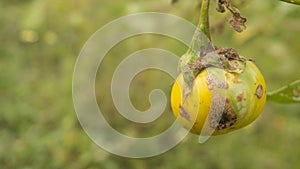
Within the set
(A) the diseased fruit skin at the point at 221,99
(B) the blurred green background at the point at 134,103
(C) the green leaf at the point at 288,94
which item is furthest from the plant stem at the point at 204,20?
(B) the blurred green background at the point at 134,103

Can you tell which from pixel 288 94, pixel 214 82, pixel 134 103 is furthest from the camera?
pixel 134 103

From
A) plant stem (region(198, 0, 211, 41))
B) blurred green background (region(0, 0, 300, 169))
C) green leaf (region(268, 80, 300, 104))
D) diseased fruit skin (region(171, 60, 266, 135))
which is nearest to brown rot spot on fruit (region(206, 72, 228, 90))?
diseased fruit skin (region(171, 60, 266, 135))

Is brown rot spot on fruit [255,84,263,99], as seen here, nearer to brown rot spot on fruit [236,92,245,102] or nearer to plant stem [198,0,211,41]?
brown rot spot on fruit [236,92,245,102]

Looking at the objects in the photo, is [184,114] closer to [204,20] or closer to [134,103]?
[204,20]

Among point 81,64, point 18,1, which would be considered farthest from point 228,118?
point 18,1

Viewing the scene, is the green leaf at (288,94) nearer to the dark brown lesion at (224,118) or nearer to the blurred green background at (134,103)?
the dark brown lesion at (224,118)

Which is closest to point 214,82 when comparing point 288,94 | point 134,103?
point 288,94

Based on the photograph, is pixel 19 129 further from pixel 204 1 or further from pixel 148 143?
pixel 204 1
